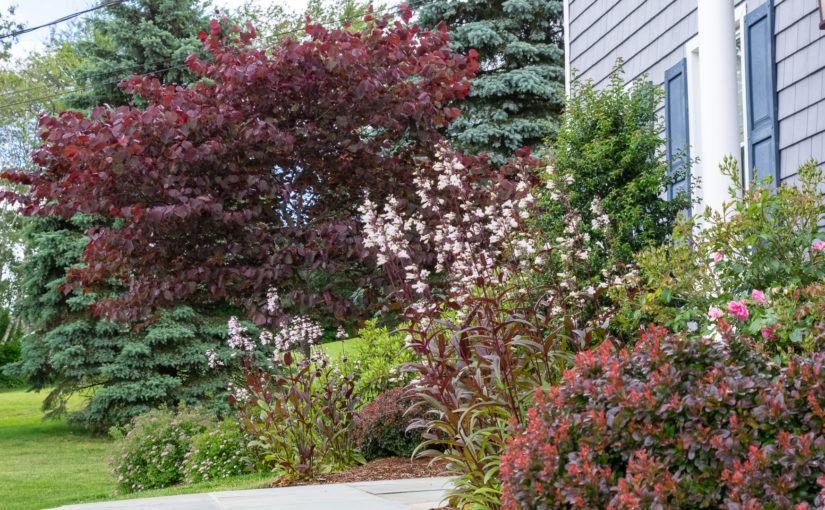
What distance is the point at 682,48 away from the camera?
21.0ft

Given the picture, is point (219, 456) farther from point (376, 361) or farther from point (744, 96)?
point (744, 96)

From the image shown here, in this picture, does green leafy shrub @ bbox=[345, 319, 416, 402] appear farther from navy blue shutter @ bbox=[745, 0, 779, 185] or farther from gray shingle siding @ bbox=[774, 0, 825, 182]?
gray shingle siding @ bbox=[774, 0, 825, 182]

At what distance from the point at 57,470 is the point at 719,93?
10.7 meters

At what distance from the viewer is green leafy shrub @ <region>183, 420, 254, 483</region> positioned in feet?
22.6

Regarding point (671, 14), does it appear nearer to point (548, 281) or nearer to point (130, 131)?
point (548, 281)

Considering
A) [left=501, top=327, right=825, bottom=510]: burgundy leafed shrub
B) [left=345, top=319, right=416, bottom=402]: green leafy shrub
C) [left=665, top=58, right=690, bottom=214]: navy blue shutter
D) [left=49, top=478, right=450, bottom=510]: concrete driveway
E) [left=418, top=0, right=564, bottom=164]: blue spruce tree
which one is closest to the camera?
[left=501, top=327, right=825, bottom=510]: burgundy leafed shrub

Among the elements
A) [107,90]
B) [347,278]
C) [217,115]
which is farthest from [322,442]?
[107,90]

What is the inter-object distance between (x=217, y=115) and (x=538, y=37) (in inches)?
444

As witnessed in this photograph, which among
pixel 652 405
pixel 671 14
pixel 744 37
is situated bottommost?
pixel 652 405

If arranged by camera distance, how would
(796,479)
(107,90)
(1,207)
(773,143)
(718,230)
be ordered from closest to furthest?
(796,479)
(718,230)
(773,143)
(107,90)
(1,207)

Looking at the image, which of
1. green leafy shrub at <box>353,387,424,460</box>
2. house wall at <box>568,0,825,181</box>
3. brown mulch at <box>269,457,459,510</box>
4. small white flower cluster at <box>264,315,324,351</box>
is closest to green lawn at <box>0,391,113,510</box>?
small white flower cluster at <box>264,315,324,351</box>

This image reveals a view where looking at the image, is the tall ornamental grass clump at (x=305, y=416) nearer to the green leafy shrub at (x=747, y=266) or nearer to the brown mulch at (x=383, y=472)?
the brown mulch at (x=383, y=472)

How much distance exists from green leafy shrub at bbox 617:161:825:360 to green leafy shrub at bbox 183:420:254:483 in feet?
13.6

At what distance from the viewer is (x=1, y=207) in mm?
24719
